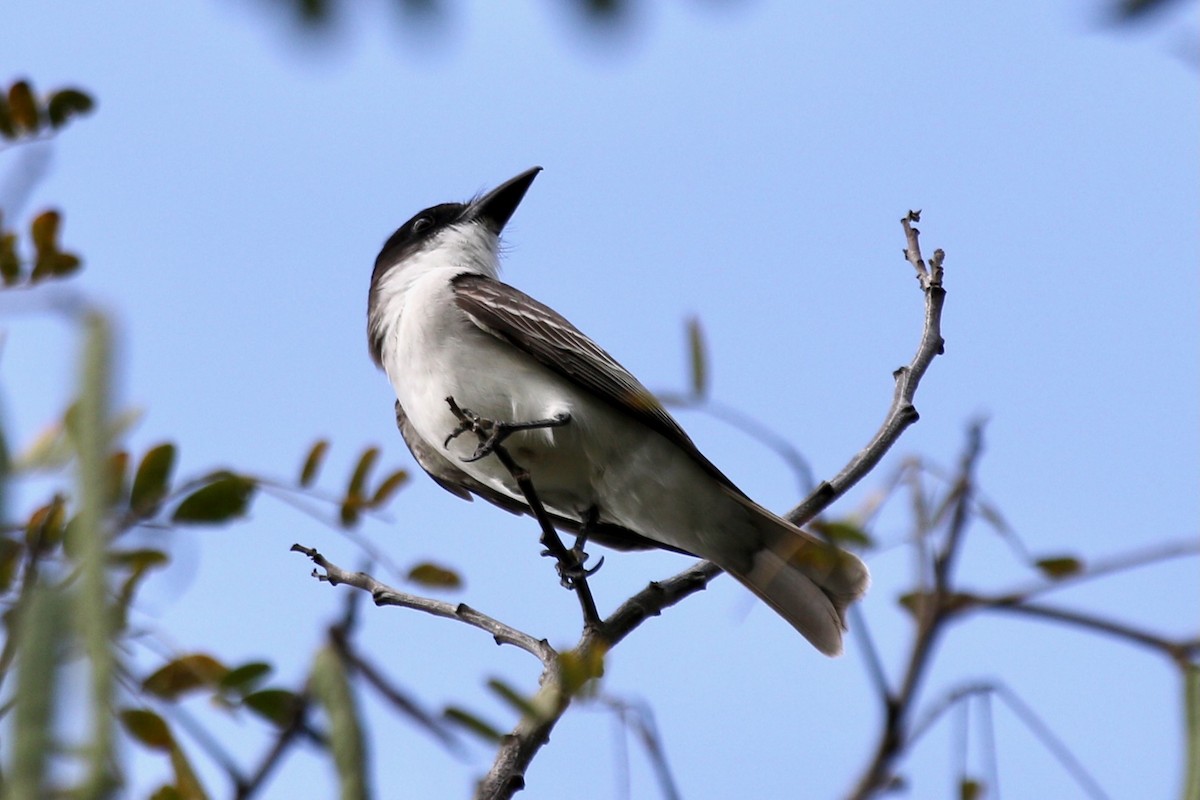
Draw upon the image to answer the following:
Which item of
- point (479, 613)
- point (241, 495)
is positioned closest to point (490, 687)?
point (241, 495)

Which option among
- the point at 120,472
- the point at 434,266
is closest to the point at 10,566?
the point at 120,472

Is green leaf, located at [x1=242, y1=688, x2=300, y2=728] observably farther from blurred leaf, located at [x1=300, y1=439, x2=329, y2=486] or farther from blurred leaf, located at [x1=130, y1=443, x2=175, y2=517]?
blurred leaf, located at [x1=300, y1=439, x2=329, y2=486]

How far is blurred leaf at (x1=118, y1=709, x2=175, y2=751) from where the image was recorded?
208cm

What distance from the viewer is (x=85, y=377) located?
1334 millimetres

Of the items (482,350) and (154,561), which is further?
(482,350)

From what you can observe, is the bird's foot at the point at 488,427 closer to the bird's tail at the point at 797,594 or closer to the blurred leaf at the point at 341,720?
the bird's tail at the point at 797,594

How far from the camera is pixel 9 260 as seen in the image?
299 cm

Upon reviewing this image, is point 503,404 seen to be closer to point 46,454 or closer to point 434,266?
point 434,266

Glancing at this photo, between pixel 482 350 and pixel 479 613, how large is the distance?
2.05m

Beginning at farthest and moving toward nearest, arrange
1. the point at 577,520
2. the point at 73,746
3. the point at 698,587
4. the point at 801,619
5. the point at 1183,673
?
the point at 577,520 < the point at 801,619 < the point at 698,587 < the point at 1183,673 < the point at 73,746

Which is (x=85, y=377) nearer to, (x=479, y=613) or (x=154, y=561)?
(x=154, y=561)

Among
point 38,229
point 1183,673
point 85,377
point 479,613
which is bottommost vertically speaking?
point 479,613

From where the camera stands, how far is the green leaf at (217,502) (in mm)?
2229

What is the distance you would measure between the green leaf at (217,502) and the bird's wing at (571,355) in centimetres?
442
